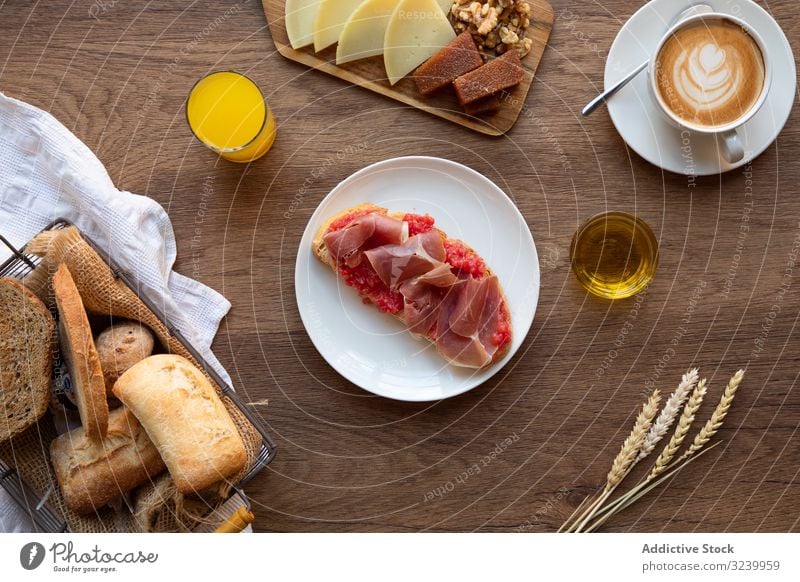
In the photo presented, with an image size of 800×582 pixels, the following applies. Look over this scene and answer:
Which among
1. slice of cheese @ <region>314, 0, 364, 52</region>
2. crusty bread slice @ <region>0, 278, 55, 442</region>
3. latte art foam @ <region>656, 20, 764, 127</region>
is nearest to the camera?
crusty bread slice @ <region>0, 278, 55, 442</region>

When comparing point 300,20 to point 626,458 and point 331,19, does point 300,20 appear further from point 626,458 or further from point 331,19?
point 626,458

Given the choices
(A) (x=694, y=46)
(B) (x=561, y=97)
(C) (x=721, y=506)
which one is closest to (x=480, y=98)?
(B) (x=561, y=97)

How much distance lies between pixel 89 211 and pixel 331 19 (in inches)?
32.9

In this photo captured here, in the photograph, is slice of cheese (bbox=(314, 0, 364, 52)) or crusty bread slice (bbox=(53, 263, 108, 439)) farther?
slice of cheese (bbox=(314, 0, 364, 52))

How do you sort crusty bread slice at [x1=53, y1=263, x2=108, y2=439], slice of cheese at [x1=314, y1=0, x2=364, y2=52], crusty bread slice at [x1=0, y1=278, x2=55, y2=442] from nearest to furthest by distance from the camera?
crusty bread slice at [x1=53, y1=263, x2=108, y2=439] → crusty bread slice at [x1=0, y1=278, x2=55, y2=442] → slice of cheese at [x1=314, y1=0, x2=364, y2=52]

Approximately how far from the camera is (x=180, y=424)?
157 cm

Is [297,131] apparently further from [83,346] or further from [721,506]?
[721,506]

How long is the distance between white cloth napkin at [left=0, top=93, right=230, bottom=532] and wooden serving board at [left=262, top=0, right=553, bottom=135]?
23.5 inches

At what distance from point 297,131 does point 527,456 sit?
112 centimetres

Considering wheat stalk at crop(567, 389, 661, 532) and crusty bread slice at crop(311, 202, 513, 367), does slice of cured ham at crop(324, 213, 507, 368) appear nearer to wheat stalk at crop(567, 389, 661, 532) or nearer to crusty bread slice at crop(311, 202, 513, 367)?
crusty bread slice at crop(311, 202, 513, 367)

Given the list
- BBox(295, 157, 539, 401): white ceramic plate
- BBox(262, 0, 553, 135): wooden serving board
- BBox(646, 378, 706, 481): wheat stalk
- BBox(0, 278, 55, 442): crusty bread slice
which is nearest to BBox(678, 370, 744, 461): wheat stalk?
BBox(646, 378, 706, 481): wheat stalk

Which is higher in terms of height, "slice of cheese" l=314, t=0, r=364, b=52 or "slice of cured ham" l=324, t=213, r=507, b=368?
"slice of cheese" l=314, t=0, r=364, b=52

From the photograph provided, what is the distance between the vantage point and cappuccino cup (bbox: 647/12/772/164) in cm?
173

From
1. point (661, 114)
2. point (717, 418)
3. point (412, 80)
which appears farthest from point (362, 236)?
point (717, 418)
